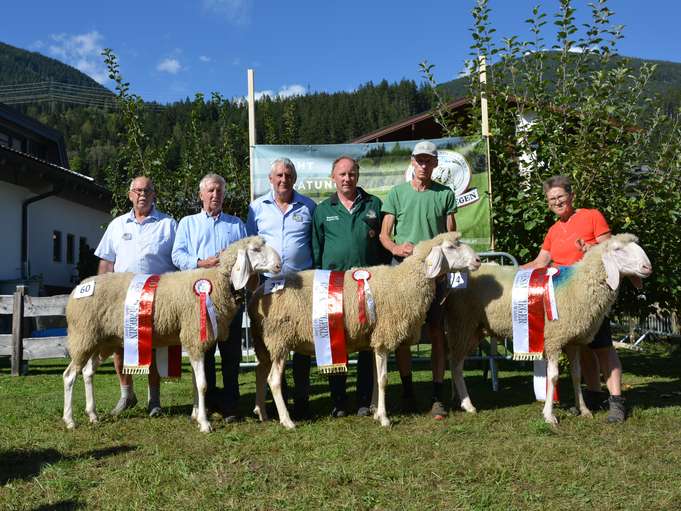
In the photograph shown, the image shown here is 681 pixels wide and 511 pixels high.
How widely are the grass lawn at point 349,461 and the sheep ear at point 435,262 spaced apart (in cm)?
138

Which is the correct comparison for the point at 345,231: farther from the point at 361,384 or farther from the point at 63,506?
the point at 63,506

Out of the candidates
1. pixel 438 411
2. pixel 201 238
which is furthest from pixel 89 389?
pixel 438 411

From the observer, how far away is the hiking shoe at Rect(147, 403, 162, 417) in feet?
20.3

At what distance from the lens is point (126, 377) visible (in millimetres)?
6496

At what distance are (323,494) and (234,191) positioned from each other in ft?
25.8

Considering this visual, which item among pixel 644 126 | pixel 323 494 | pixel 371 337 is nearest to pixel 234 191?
pixel 371 337

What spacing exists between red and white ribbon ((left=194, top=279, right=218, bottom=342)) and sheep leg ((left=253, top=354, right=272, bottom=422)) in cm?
60

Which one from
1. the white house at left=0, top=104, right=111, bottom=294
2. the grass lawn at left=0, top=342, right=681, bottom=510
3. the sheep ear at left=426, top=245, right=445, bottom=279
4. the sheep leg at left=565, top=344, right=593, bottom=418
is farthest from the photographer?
the white house at left=0, top=104, right=111, bottom=294

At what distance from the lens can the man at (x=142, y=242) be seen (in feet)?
20.2

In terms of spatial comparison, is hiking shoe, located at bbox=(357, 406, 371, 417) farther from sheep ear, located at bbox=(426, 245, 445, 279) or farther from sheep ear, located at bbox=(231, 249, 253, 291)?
sheep ear, located at bbox=(231, 249, 253, 291)

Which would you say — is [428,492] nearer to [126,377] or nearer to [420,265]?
[420,265]

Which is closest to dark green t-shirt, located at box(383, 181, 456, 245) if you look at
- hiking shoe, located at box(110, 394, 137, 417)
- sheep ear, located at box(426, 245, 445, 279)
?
sheep ear, located at box(426, 245, 445, 279)

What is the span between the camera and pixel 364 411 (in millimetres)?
6043

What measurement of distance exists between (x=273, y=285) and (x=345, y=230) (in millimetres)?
927
